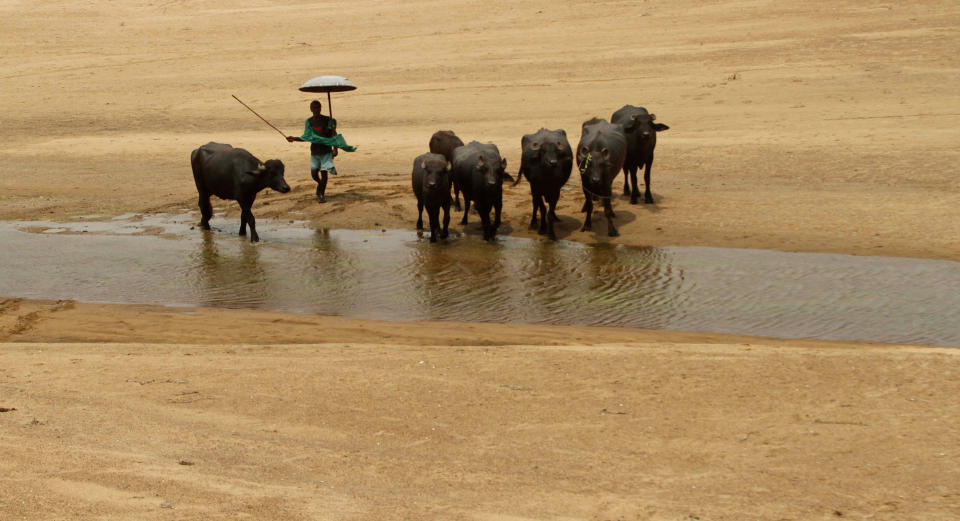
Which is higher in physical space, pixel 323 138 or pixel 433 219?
pixel 323 138

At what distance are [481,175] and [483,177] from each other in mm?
57

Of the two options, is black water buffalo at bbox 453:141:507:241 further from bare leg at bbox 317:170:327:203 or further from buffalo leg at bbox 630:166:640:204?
bare leg at bbox 317:170:327:203

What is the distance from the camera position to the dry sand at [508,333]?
5691 millimetres

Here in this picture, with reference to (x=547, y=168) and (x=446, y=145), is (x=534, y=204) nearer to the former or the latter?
(x=547, y=168)

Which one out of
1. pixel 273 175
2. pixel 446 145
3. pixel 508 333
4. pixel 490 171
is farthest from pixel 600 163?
pixel 508 333

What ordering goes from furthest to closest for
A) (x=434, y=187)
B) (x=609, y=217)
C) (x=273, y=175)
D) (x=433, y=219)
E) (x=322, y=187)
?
(x=322, y=187) → (x=273, y=175) → (x=609, y=217) → (x=433, y=219) → (x=434, y=187)

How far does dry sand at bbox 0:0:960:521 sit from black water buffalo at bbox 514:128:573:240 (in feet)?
1.88

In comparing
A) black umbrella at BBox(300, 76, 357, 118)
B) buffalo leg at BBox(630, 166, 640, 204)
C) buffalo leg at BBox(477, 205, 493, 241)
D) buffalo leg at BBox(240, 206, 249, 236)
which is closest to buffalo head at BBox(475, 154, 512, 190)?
buffalo leg at BBox(477, 205, 493, 241)

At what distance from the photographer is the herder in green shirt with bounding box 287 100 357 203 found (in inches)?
694

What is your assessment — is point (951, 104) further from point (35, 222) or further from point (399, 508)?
point (399, 508)

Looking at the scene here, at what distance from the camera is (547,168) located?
50.8ft

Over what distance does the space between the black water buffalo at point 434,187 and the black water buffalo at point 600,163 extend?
1.98 metres

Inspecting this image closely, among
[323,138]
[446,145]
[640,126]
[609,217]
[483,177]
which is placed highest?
[323,138]

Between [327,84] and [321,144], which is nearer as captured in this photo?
[321,144]
